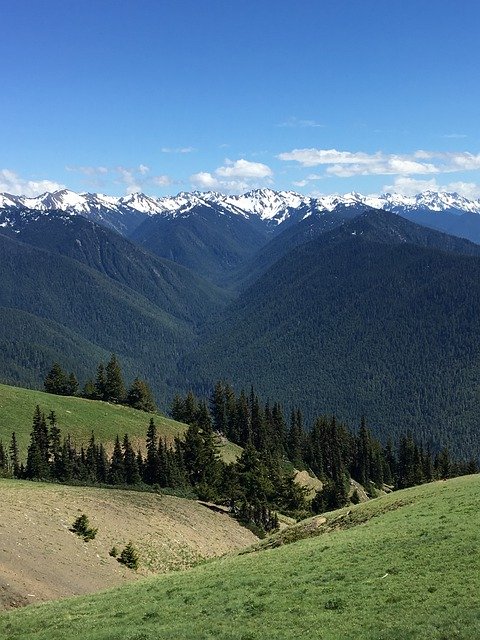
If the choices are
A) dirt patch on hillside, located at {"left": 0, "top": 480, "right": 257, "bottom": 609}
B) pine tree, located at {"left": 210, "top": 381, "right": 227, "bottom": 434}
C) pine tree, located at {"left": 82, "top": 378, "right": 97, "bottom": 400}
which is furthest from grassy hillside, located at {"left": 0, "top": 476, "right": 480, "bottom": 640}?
pine tree, located at {"left": 210, "top": 381, "right": 227, "bottom": 434}

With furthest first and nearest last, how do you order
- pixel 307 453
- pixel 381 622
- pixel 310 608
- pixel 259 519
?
pixel 307 453 < pixel 259 519 < pixel 310 608 < pixel 381 622

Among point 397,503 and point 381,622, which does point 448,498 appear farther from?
point 381,622

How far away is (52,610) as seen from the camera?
34.0 meters

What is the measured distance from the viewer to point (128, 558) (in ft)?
180

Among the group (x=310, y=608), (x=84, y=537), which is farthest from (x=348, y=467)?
(x=310, y=608)

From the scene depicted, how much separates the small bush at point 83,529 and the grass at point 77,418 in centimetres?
5364

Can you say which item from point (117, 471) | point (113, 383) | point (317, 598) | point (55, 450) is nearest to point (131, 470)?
point (117, 471)

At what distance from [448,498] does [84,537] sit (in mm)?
35363

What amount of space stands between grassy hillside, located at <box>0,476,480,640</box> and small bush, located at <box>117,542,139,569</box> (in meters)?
13.3

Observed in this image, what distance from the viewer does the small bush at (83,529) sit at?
55.9 m

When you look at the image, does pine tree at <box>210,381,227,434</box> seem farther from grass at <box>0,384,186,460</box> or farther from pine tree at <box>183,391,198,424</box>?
grass at <box>0,384,186,460</box>

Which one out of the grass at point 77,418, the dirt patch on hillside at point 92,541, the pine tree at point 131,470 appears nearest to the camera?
the dirt patch on hillside at point 92,541

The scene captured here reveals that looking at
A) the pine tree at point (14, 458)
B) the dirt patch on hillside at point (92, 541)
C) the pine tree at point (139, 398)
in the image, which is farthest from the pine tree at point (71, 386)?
the dirt patch on hillside at point (92, 541)

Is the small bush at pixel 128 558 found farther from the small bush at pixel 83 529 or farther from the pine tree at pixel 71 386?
the pine tree at pixel 71 386
